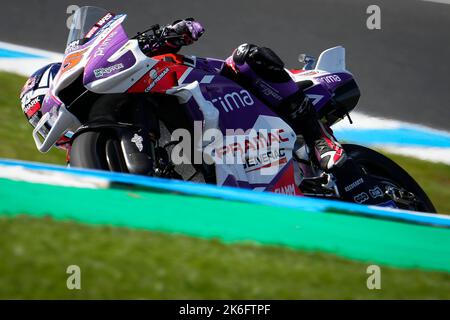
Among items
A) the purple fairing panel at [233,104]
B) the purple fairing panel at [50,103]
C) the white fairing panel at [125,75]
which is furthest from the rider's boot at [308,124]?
the purple fairing panel at [50,103]

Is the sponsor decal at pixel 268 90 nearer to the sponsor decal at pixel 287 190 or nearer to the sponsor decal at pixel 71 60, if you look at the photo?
the sponsor decal at pixel 287 190

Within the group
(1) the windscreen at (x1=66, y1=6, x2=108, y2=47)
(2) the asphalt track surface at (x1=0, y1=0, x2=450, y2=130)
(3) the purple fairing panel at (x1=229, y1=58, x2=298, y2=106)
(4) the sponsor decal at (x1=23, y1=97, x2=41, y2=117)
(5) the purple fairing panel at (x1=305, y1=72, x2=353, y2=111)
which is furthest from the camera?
(2) the asphalt track surface at (x1=0, y1=0, x2=450, y2=130)

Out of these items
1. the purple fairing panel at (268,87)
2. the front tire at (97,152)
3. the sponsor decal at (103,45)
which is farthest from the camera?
the purple fairing panel at (268,87)

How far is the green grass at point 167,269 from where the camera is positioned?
387 centimetres

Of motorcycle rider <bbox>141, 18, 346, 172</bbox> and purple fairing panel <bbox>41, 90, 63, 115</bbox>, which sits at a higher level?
motorcycle rider <bbox>141, 18, 346, 172</bbox>

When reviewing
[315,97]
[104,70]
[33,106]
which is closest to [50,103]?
[33,106]

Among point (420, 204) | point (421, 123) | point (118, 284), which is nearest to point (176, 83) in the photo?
point (118, 284)

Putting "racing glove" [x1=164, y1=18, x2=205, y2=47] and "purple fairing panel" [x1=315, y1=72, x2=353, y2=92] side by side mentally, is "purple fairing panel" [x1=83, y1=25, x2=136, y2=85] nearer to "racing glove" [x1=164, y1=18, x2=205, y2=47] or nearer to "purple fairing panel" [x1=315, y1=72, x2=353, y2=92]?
"racing glove" [x1=164, y1=18, x2=205, y2=47]

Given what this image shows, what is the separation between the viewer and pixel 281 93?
566cm

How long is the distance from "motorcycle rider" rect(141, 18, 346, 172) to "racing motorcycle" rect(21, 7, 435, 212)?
A: 0.10 meters

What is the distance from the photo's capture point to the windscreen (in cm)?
541

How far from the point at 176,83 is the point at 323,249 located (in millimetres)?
1409

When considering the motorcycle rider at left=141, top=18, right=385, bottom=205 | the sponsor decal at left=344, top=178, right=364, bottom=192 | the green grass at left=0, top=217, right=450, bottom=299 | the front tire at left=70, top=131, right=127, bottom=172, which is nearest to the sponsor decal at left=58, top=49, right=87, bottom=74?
the front tire at left=70, top=131, right=127, bottom=172

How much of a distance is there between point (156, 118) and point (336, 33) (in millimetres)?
4398
